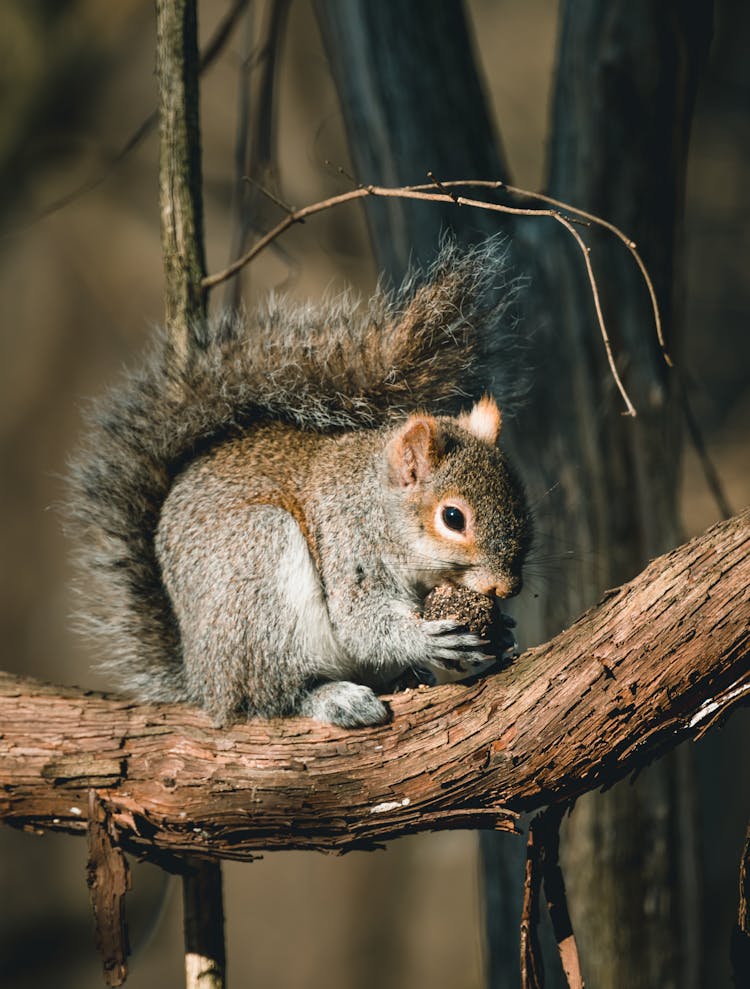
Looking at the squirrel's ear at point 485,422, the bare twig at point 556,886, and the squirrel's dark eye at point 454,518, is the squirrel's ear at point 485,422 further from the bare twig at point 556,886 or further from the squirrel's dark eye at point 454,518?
the bare twig at point 556,886

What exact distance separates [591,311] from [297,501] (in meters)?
0.88

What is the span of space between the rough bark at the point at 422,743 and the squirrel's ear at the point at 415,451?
0.45 m

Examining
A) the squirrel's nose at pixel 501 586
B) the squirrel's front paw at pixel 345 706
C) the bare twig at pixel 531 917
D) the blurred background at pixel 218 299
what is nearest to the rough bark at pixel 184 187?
the squirrel's front paw at pixel 345 706

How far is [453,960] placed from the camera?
434 centimetres

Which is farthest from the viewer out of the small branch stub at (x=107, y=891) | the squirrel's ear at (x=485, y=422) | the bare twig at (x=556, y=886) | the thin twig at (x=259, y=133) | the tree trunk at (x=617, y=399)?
the thin twig at (x=259, y=133)

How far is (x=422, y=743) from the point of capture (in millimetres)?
1585

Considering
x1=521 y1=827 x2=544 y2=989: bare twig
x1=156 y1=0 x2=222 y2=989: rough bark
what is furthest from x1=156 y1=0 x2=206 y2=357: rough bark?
x1=521 y1=827 x2=544 y2=989: bare twig

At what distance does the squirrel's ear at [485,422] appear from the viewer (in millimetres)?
2105

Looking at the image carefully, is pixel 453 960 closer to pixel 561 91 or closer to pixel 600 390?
pixel 600 390

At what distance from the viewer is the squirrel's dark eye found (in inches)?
75.3

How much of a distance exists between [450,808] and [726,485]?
3.14 m

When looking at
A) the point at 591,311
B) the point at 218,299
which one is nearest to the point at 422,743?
the point at 591,311

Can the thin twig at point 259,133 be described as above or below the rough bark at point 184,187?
above

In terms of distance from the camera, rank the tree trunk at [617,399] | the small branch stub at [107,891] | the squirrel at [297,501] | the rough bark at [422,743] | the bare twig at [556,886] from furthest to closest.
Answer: the tree trunk at [617,399] < the squirrel at [297,501] < the small branch stub at [107,891] < the bare twig at [556,886] < the rough bark at [422,743]
